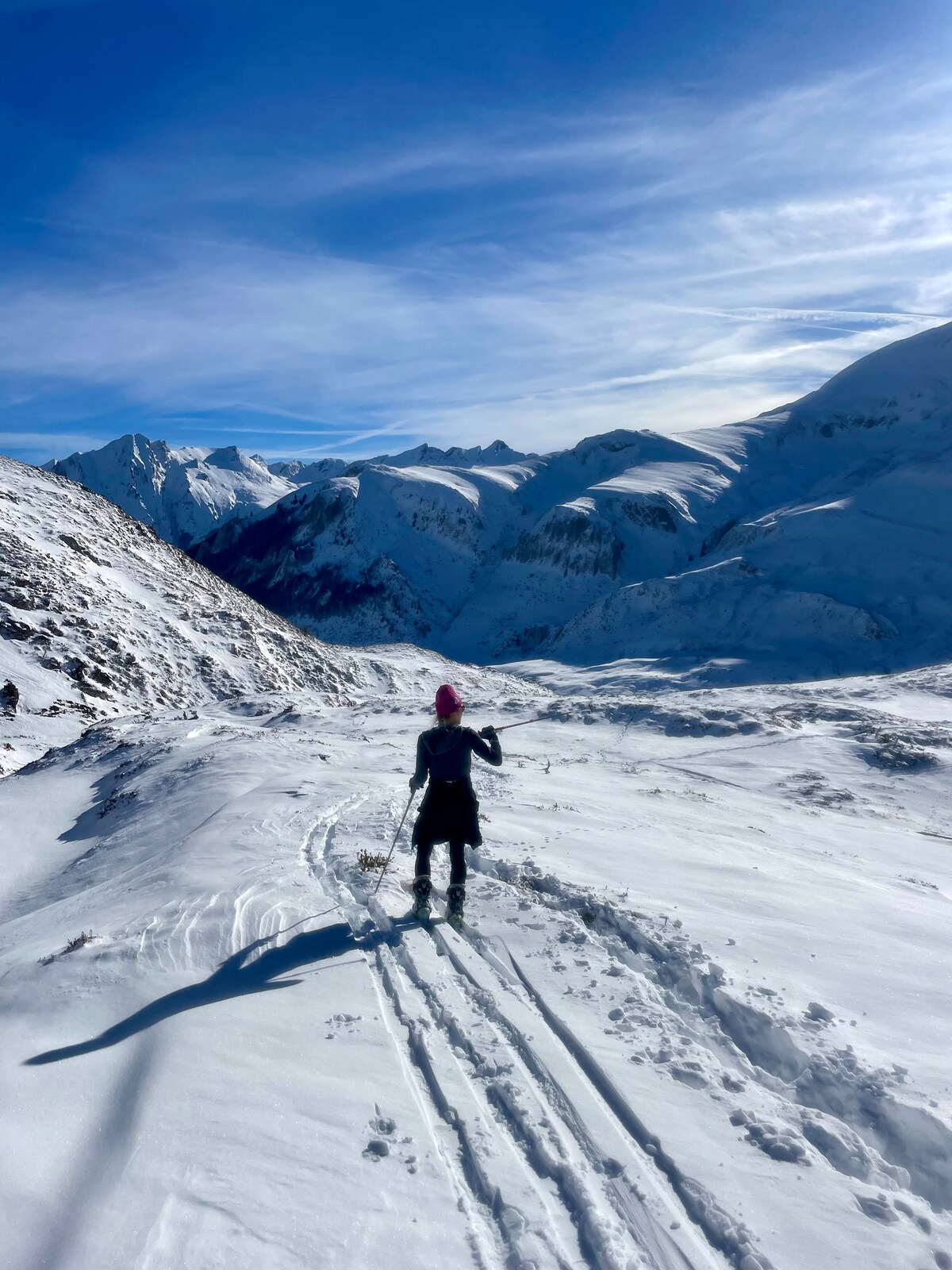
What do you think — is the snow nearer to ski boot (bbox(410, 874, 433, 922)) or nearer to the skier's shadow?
the skier's shadow

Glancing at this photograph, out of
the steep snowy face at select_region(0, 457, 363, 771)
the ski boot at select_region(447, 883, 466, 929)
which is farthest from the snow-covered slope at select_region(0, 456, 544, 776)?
the ski boot at select_region(447, 883, 466, 929)

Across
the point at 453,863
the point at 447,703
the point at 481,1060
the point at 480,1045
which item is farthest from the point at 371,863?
the point at 481,1060

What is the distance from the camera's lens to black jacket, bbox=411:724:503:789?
258 inches

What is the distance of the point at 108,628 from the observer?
1455 inches

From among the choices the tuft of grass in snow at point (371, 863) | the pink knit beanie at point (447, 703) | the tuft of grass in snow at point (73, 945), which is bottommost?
the tuft of grass in snow at point (371, 863)

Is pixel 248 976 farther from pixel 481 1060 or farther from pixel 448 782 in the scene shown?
pixel 448 782

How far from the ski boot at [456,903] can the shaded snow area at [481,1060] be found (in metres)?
0.13

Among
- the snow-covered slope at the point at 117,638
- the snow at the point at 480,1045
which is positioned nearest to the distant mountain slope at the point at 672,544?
the snow-covered slope at the point at 117,638

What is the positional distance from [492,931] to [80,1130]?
3.32 meters

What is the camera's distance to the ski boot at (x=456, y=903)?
627 cm

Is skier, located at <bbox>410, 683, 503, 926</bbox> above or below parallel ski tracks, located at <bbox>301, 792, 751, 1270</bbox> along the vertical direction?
above

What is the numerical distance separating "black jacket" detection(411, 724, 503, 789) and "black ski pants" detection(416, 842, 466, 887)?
1.89 ft

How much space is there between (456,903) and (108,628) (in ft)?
118

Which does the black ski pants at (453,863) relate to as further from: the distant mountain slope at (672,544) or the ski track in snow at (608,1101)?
the distant mountain slope at (672,544)
